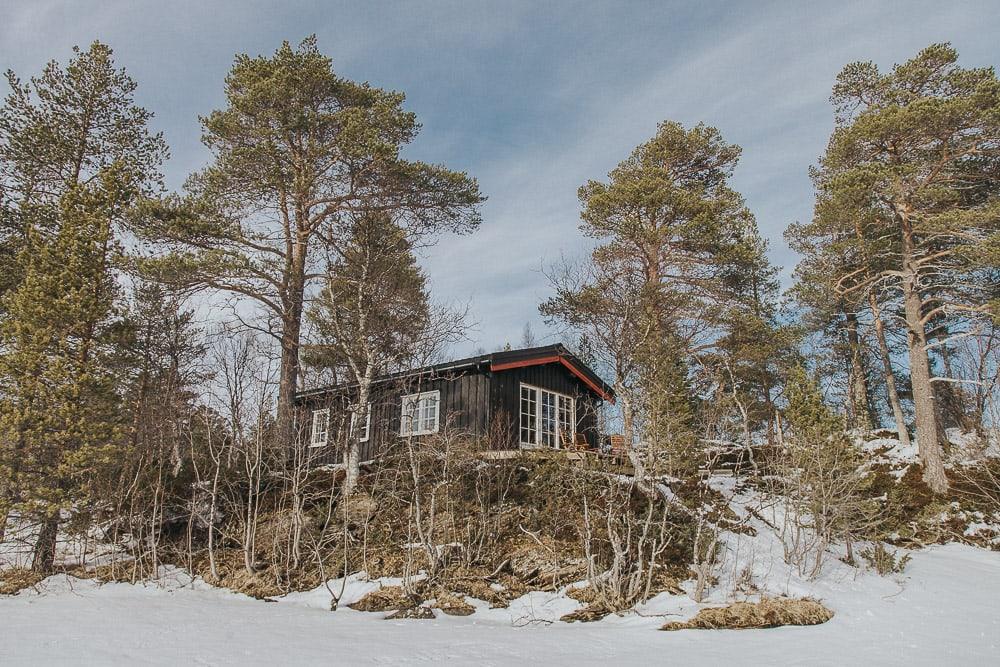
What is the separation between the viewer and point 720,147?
19.2m

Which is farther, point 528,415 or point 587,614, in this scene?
point 528,415

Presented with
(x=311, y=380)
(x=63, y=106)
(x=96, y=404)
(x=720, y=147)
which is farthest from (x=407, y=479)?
(x=720, y=147)

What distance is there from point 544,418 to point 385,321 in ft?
16.3

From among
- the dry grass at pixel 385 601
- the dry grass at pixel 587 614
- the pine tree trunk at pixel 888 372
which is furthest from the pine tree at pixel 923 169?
the dry grass at pixel 385 601

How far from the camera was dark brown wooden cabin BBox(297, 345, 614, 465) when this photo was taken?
14.3 m

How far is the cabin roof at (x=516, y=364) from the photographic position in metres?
14.2

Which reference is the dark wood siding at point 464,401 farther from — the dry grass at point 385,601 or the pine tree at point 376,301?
the dry grass at point 385,601

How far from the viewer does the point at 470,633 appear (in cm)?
716

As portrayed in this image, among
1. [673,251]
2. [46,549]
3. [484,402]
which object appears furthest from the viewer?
[673,251]

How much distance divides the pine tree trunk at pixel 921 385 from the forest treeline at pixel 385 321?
7 centimetres

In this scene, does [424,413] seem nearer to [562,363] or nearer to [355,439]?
[355,439]

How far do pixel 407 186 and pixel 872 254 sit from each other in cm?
1337

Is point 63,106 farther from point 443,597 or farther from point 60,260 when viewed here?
point 443,597

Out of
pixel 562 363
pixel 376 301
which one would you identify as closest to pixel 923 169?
pixel 562 363
